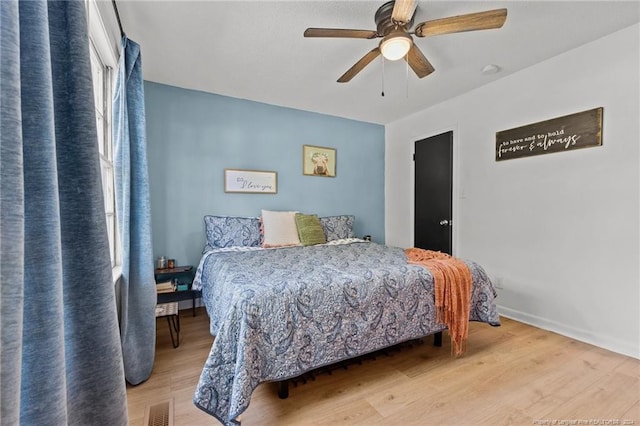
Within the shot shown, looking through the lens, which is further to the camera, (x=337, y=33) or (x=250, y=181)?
(x=250, y=181)

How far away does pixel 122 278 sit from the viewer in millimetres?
1866

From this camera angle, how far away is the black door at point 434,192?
364 centimetres

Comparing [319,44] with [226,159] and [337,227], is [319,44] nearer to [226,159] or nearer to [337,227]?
[226,159]

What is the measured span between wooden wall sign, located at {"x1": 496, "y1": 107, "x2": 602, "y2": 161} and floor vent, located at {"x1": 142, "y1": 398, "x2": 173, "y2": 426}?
352cm

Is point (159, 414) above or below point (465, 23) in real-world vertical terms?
below

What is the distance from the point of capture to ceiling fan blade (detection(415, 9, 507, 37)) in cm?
164

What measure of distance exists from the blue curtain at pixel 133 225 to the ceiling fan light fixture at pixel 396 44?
1.72 meters

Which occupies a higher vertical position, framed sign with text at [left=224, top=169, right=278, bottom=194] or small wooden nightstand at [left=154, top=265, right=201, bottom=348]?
framed sign with text at [left=224, top=169, right=278, bottom=194]

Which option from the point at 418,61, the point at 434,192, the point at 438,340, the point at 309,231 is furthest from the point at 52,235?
the point at 434,192

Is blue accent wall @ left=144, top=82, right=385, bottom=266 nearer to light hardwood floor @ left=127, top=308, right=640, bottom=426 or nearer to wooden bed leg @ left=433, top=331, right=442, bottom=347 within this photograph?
light hardwood floor @ left=127, top=308, right=640, bottom=426

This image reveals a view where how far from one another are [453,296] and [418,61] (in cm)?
172

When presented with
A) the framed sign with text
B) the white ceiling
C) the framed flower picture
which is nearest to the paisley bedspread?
the framed sign with text

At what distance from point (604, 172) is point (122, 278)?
12.1 ft

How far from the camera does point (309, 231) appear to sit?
3.42m
